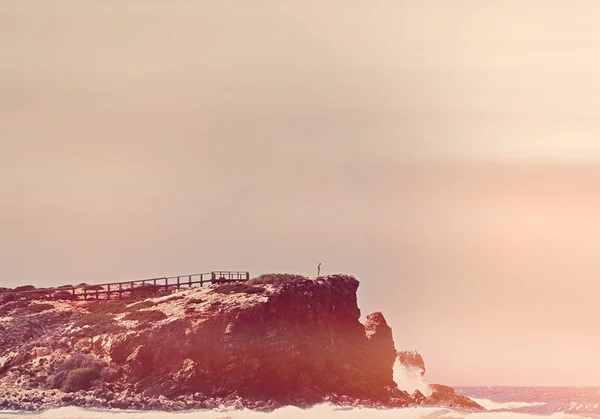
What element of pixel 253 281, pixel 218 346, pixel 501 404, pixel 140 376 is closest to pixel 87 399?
pixel 140 376

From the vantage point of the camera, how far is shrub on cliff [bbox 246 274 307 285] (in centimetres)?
9962

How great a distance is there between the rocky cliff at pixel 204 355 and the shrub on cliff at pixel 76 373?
3.0 inches

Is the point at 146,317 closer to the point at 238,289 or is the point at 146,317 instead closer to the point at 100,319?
the point at 100,319

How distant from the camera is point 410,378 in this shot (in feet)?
402

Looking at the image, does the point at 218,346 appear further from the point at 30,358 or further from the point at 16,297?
the point at 16,297

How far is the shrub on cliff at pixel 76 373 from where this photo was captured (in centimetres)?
9200

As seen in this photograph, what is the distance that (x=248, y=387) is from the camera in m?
91.8

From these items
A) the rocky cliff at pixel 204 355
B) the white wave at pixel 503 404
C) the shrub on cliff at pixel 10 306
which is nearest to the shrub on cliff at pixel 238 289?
the rocky cliff at pixel 204 355

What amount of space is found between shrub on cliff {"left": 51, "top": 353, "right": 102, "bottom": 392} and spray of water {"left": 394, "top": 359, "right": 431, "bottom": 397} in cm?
3602

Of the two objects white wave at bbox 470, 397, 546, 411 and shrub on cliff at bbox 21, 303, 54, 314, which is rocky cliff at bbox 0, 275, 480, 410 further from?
white wave at bbox 470, 397, 546, 411

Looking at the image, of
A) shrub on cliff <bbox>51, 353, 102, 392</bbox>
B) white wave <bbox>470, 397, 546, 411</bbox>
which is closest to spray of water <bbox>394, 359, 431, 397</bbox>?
white wave <bbox>470, 397, 546, 411</bbox>

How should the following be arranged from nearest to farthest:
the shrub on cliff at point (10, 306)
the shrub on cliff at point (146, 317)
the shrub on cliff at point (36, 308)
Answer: the shrub on cliff at point (146, 317) < the shrub on cliff at point (36, 308) < the shrub on cliff at point (10, 306)

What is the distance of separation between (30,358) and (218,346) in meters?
15.6

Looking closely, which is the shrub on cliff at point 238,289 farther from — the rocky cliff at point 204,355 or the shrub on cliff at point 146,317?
the shrub on cliff at point 146,317
